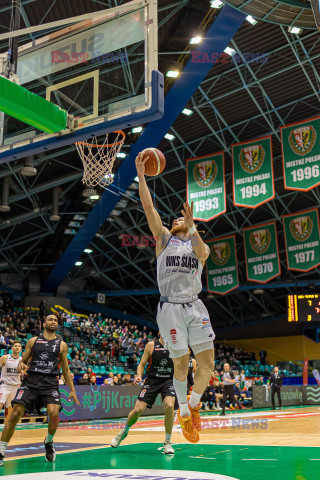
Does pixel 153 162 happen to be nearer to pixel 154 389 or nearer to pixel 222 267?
pixel 154 389

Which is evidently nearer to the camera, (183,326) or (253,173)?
(183,326)

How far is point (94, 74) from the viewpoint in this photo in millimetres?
9703

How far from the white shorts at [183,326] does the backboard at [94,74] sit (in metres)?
4.22

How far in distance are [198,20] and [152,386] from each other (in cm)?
1508


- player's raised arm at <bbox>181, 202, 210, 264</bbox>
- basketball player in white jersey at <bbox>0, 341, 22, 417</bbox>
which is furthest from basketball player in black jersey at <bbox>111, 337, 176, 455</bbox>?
basketball player in white jersey at <bbox>0, 341, 22, 417</bbox>

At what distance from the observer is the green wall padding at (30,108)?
8.80 meters

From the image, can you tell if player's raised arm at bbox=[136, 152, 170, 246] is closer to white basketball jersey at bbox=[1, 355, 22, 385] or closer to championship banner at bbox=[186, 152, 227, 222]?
white basketball jersey at bbox=[1, 355, 22, 385]

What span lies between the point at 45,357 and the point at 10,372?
23.8ft

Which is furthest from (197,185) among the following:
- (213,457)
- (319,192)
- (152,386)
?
(213,457)

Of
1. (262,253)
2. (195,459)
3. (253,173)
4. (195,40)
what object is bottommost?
(195,459)

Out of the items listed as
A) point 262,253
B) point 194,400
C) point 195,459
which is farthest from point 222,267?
point 194,400

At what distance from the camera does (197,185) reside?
2294cm

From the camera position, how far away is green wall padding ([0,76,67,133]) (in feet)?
28.9

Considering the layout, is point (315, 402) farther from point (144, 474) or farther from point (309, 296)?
point (144, 474)
